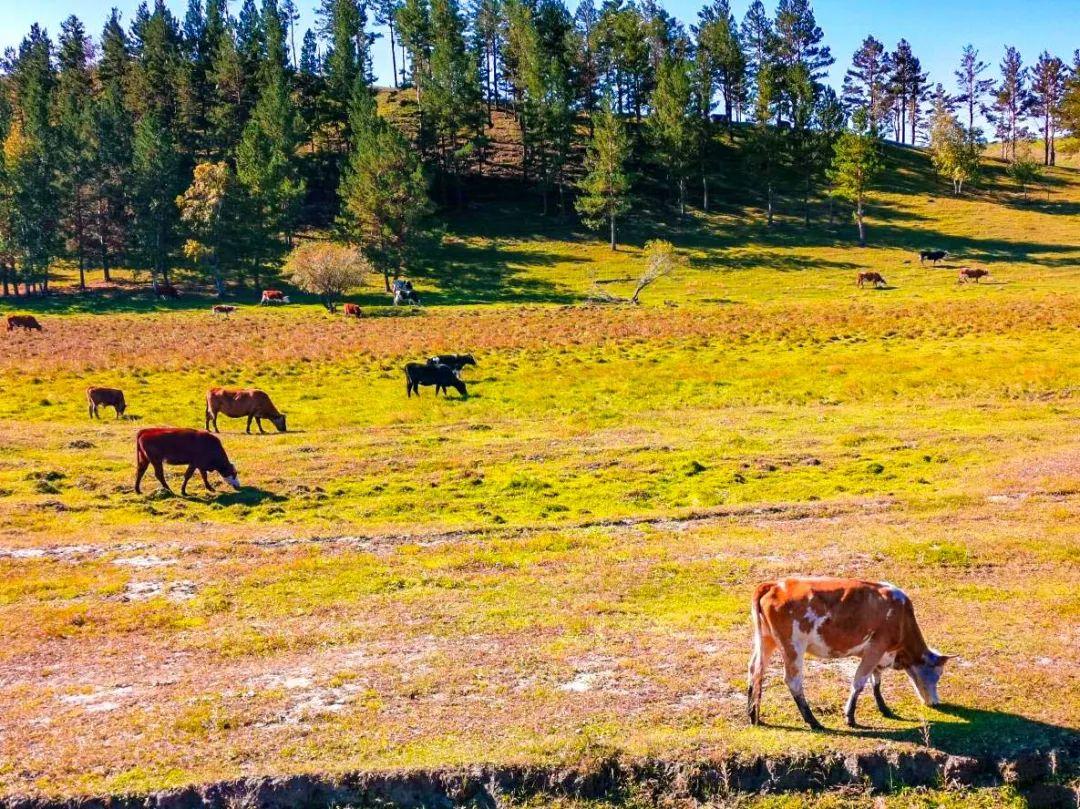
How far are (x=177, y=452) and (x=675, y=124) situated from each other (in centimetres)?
8054

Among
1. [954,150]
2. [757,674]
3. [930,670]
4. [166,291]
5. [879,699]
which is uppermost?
[954,150]

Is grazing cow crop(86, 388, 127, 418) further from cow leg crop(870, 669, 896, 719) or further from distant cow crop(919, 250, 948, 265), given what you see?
distant cow crop(919, 250, 948, 265)

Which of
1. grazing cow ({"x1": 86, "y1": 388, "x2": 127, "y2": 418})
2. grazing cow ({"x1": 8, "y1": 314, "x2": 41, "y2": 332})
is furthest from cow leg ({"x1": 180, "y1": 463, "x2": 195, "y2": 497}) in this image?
grazing cow ({"x1": 8, "y1": 314, "x2": 41, "y2": 332})

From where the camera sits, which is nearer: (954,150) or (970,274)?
(970,274)

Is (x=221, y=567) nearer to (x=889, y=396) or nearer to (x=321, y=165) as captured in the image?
(x=889, y=396)

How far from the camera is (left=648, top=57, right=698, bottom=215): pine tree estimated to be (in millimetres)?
92625

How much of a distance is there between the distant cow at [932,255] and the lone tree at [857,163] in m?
8.74

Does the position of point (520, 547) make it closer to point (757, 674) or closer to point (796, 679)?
point (757, 674)

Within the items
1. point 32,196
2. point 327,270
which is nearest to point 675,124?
point 327,270

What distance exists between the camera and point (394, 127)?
9081cm

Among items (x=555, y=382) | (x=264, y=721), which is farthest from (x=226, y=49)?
(x=264, y=721)

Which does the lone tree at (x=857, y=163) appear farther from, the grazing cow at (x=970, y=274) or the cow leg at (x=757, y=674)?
the cow leg at (x=757, y=674)

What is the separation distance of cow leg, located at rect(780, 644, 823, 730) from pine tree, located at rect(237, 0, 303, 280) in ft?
235

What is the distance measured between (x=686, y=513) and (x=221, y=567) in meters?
10.2
